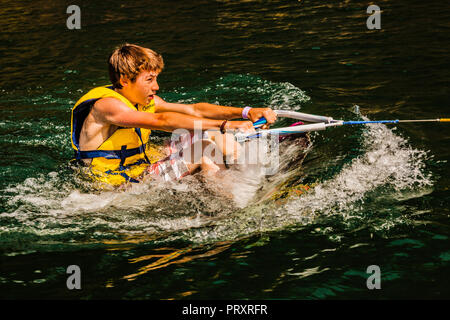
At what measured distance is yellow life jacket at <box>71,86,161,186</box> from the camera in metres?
5.24

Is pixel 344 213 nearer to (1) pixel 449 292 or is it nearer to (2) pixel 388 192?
(2) pixel 388 192

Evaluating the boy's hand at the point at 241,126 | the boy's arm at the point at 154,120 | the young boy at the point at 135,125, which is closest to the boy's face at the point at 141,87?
the young boy at the point at 135,125

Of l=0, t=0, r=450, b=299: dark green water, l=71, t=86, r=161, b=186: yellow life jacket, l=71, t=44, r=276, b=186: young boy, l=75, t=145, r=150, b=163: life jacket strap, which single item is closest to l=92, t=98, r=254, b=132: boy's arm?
l=71, t=44, r=276, b=186: young boy

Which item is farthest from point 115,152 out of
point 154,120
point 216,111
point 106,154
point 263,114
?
point 263,114

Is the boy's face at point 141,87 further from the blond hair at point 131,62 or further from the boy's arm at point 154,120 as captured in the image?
the boy's arm at point 154,120

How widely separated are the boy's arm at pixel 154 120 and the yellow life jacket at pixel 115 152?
0.69 feet

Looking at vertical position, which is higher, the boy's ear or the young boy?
the boy's ear

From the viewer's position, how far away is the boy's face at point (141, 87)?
16.9 feet

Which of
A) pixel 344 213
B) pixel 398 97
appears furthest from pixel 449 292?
pixel 398 97

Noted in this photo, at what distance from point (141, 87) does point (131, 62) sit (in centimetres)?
28

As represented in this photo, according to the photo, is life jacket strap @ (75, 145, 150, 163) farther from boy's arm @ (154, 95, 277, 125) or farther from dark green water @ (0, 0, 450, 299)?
boy's arm @ (154, 95, 277, 125)

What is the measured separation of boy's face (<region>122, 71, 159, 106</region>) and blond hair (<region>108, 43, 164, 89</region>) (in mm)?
45

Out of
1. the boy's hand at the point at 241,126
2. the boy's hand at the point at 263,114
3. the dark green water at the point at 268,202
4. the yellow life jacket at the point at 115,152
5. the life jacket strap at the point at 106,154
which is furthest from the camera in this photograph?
the life jacket strap at the point at 106,154

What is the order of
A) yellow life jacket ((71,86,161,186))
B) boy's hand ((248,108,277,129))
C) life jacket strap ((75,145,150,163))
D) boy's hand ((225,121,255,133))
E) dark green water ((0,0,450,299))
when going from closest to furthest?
1. dark green water ((0,0,450,299))
2. boy's hand ((225,121,255,133))
3. boy's hand ((248,108,277,129))
4. yellow life jacket ((71,86,161,186))
5. life jacket strap ((75,145,150,163))
